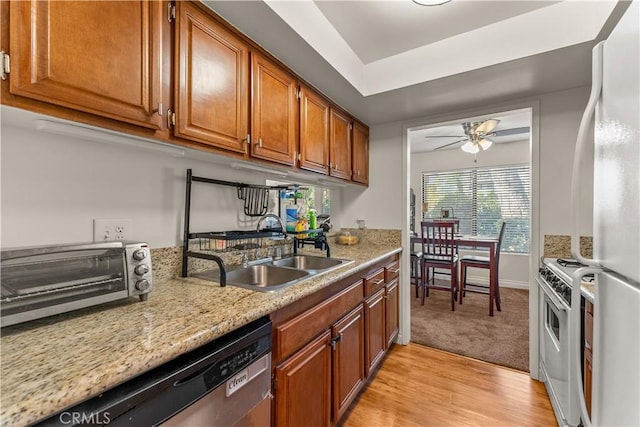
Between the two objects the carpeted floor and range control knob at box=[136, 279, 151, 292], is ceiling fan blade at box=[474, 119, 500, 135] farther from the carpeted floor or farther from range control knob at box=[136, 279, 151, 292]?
range control knob at box=[136, 279, 151, 292]

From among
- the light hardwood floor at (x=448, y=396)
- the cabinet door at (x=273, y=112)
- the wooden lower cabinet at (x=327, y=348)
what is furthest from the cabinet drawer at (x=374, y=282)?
the cabinet door at (x=273, y=112)

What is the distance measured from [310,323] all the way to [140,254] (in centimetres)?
74

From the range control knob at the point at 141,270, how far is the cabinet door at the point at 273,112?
75 cm

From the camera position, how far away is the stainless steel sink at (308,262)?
1883mm

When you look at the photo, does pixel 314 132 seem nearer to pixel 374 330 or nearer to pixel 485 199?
pixel 374 330

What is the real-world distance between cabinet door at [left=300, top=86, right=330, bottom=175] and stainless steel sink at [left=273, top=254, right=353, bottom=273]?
2.09ft

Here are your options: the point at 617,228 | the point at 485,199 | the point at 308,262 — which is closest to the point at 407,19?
the point at 617,228

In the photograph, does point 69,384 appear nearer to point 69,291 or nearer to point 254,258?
point 69,291

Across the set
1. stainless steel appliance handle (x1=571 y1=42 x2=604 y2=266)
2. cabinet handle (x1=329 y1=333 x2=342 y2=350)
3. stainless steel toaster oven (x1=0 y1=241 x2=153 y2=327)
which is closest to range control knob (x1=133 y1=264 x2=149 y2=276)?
stainless steel toaster oven (x1=0 y1=241 x2=153 y2=327)

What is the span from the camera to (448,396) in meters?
1.88

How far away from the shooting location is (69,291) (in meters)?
0.82

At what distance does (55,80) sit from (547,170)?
2781 millimetres

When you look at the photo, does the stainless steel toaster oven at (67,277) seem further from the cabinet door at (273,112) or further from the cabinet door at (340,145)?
the cabinet door at (340,145)

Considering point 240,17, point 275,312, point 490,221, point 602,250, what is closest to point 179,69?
point 240,17
